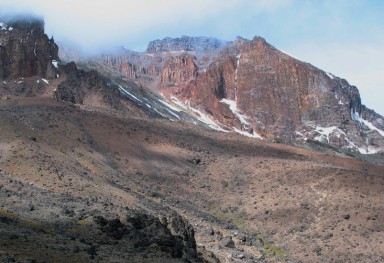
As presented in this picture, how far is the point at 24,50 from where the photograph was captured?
102000mm

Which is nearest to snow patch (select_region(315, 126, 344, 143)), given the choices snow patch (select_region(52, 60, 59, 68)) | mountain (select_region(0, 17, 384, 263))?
snow patch (select_region(52, 60, 59, 68))

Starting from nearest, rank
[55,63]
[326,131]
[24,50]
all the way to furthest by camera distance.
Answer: [24,50] → [55,63] → [326,131]

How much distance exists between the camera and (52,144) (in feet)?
180

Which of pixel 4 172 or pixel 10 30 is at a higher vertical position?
pixel 10 30

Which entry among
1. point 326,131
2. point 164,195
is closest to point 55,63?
point 164,195

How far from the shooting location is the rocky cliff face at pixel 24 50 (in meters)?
100

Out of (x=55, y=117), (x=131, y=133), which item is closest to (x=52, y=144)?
(x=55, y=117)

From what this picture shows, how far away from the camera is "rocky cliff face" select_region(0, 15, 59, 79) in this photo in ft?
328

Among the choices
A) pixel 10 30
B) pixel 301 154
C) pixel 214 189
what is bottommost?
pixel 214 189

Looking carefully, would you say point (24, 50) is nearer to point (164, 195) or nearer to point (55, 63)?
point (55, 63)

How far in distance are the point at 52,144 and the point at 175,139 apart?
68.6 ft

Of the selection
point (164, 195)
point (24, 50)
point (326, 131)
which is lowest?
point (164, 195)

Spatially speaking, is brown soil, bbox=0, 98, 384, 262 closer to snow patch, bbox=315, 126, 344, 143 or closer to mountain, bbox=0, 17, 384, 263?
mountain, bbox=0, 17, 384, 263

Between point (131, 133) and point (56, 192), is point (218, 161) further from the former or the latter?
point (56, 192)
